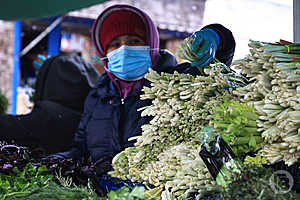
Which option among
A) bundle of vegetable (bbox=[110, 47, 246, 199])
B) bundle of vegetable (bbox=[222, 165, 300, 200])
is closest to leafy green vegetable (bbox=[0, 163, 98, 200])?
bundle of vegetable (bbox=[110, 47, 246, 199])

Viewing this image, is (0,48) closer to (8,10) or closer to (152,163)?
(8,10)

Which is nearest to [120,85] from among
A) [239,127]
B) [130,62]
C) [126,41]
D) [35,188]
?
[130,62]

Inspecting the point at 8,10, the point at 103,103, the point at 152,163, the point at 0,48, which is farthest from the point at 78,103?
the point at 0,48

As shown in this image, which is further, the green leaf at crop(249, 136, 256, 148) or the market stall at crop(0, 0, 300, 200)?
the green leaf at crop(249, 136, 256, 148)

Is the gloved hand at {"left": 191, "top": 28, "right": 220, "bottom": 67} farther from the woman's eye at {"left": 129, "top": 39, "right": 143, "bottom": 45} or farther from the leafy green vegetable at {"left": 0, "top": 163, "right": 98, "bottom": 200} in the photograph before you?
the woman's eye at {"left": 129, "top": 39, "right": 143, "bottom": 45}

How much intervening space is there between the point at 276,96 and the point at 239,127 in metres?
0.18

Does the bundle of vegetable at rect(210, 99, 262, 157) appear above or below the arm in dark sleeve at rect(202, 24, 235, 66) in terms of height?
below

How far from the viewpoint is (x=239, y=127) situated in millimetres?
1351

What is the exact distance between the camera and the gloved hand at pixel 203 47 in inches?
66.1

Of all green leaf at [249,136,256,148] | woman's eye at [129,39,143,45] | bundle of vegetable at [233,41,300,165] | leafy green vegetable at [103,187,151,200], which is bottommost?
leafy green vegetable at [103,187,151,200]

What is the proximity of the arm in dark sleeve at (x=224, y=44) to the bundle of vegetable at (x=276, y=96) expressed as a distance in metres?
0.43

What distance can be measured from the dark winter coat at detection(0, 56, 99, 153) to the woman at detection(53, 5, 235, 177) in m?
0.64

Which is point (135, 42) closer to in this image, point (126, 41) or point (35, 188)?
point (126, 41)

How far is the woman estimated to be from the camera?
2.57m
